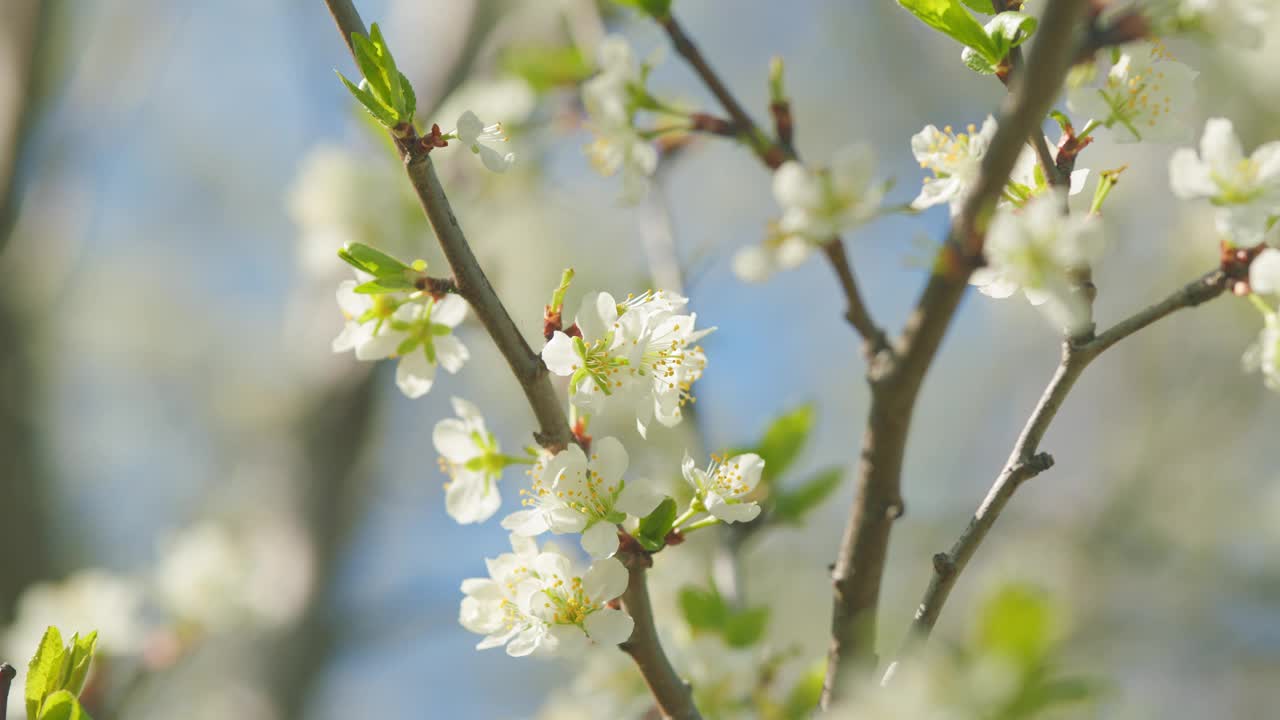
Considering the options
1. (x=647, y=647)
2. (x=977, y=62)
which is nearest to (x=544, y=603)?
(x=647, y=647)

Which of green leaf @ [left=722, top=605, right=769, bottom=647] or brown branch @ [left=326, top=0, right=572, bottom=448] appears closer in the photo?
brown branch @ [left=326, top=0, right=572, bottom=448]

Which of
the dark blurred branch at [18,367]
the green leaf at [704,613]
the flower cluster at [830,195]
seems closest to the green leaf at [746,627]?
the green leaf at [704,613]

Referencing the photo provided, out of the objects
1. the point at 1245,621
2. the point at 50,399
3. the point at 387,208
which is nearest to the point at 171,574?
the point at 387,208

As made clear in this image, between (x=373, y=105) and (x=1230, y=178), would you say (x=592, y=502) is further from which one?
(x=1230, y=178)

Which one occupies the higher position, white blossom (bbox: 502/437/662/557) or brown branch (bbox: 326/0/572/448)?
brown branch (bbox: 326/0/572/448)

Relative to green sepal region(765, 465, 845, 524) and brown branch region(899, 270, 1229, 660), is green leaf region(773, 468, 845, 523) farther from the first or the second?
brown branch region(899, 270, 1229, 660)

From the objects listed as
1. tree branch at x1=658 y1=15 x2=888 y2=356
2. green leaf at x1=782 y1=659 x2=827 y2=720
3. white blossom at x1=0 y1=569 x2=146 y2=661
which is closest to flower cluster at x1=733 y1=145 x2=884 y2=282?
tree branch at x1=658 y1=15 x2=888 y2=356

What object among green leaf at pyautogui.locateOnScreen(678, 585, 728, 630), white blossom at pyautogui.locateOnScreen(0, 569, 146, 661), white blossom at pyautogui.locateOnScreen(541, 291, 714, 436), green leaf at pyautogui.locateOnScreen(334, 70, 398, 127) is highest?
green leaf at pyautogui.locateOnScreen(334, 70, 398, 127)
